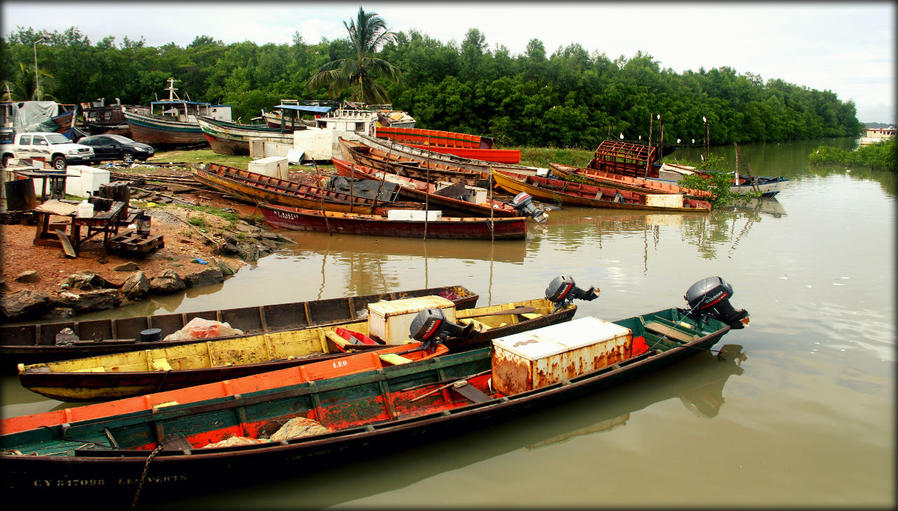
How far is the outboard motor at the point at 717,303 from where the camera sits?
941 cm

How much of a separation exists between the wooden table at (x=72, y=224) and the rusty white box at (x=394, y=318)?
709cm

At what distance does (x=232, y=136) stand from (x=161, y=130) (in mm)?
5570

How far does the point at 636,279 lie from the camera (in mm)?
14367

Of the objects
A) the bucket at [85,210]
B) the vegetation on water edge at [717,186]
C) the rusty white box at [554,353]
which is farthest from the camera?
the vegetation on water edge at [717,186]

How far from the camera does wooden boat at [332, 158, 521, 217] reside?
20859 mm

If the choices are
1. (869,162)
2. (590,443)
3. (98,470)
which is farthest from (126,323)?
(869,162)

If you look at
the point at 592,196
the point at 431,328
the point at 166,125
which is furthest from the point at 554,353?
the point at 166,125

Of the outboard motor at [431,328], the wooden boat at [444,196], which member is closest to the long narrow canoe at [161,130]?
the wooden boat at [444,196]

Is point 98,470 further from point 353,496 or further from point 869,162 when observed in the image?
point 869,162

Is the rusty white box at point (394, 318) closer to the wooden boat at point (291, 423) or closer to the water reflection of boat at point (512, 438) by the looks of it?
the wooden boat at point (291, 423)

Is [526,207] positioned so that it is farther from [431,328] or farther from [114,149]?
[114,149]

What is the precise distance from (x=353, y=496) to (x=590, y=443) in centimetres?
295

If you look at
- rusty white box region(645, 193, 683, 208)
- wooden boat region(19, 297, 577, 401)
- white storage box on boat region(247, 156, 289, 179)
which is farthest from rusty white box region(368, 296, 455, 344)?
rusty white box region(645, 193, 683, 208)

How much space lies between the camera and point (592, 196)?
26625 mm
